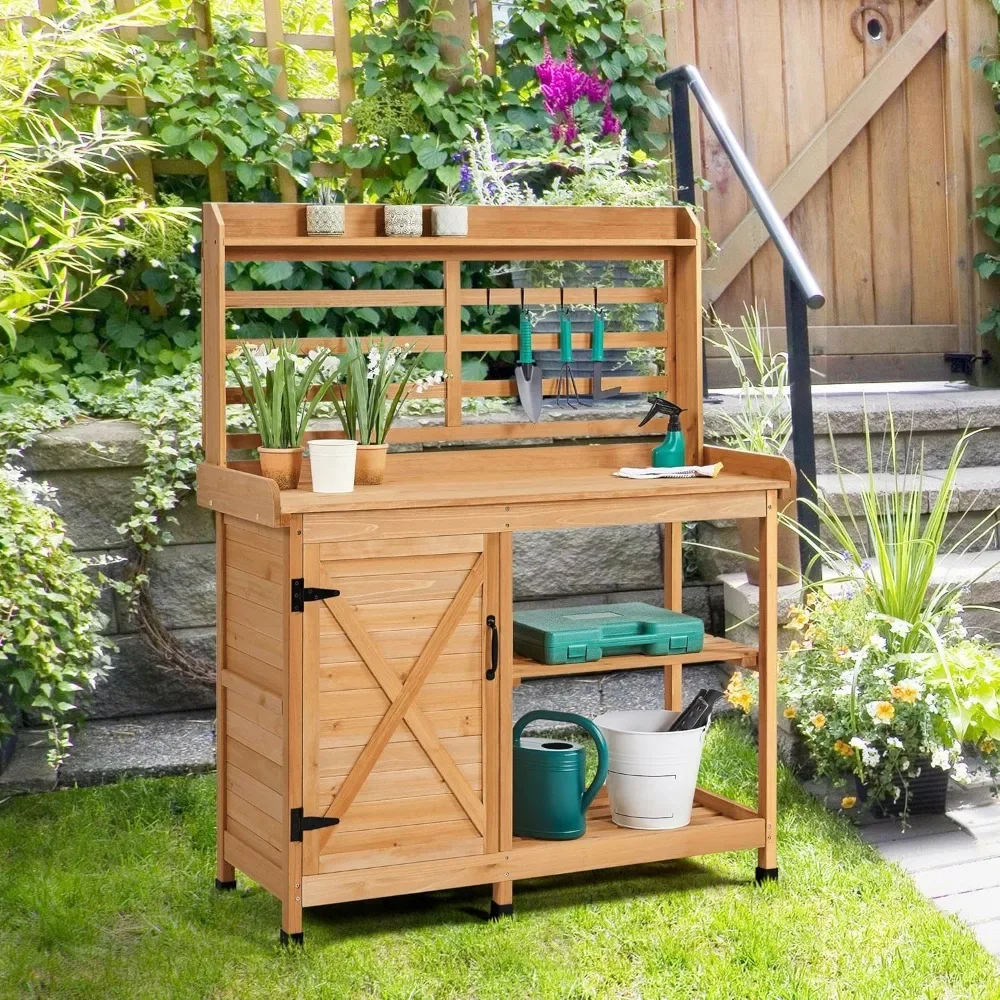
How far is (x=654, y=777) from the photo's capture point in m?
2.78

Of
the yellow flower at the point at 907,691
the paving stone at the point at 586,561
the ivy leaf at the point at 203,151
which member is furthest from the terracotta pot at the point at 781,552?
the ivy leaf at the point at 203,151

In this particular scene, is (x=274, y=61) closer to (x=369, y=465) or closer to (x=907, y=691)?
(x=369, y=465)

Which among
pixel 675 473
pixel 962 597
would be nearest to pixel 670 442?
pixel 675 473

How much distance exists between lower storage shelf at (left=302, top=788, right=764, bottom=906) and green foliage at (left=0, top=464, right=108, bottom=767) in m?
0.86

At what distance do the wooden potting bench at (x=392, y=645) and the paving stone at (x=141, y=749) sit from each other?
0.57 meters

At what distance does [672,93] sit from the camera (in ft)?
13.6

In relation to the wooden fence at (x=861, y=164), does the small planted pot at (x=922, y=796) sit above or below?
below

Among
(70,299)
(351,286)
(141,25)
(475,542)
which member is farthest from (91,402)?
(475,542)

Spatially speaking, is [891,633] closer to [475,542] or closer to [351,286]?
[475,542]

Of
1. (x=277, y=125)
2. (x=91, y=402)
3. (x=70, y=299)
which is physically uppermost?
(x=277, y=125)

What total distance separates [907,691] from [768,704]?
0.35 meters

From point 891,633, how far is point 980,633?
63cm

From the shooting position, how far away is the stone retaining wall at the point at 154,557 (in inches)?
136

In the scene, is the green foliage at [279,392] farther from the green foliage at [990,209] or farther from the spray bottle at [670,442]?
the green foliage at [990,209]
